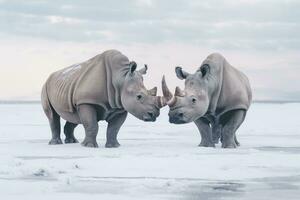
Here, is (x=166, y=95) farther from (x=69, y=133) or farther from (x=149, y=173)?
(x=149, y=173)

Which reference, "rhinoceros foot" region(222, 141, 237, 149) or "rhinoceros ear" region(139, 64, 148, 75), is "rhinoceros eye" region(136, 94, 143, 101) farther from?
"rhinoceros foot" region(222, 141, 237, 149)

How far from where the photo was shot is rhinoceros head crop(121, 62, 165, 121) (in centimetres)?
1223

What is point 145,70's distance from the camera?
1319 cm

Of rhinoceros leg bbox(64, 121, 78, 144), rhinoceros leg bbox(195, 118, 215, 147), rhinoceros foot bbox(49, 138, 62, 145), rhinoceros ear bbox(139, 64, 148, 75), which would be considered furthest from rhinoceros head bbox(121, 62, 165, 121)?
rhinoceros leg bbox(64, 121, 78, 144)

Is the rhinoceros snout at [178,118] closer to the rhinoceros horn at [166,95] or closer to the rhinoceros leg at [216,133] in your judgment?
the rhinoceros horn at [166,95]

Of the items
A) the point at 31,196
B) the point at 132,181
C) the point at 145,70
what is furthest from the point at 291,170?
the point at 145,70

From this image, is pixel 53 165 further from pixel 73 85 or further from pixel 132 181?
pixel 73 85

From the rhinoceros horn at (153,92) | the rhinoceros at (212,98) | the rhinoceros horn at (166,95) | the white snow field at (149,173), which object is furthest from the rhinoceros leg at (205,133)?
the rhinoceros horn at (153,92)

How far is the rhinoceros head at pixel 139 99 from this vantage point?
12234 mm

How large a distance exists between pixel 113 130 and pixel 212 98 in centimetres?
200

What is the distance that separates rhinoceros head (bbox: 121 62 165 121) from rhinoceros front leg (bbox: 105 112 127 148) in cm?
75

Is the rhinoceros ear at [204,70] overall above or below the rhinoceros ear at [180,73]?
above

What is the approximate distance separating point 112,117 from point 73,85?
1.00m

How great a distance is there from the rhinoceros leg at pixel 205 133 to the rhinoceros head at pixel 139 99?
1.04 m
